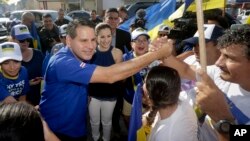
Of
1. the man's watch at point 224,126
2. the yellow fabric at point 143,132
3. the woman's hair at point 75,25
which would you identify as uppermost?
the woman's hair at point 75,25

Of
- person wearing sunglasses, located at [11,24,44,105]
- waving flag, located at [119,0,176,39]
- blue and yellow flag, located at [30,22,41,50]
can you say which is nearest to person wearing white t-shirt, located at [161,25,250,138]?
person wearing sunglasses, located at [11,24,44,105]

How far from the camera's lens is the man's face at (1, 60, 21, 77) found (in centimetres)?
323

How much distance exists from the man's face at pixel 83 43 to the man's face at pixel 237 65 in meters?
1.19

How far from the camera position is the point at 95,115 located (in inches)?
170

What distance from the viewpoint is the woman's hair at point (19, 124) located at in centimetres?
122

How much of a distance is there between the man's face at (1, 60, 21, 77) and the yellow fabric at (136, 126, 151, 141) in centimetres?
160

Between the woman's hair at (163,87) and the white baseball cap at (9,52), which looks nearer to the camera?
the woman's hair at (163,87)

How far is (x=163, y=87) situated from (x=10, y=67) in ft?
6.06

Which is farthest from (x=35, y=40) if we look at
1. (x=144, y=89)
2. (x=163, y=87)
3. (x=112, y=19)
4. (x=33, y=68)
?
(x=163, y=87)

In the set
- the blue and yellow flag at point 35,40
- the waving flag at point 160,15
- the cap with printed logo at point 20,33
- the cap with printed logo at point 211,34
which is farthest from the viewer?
the waving flag at point 160,15

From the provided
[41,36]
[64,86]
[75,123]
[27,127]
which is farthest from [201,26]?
[41,36]

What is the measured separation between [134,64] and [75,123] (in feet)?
2.93

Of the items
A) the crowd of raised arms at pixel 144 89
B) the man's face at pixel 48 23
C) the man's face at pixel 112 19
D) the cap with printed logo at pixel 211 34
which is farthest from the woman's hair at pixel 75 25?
the man's face at pixel 48 23

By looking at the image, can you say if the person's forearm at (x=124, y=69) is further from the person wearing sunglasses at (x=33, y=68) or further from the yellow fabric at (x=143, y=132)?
the person wearing sunglasses at (x=33, y=68)
